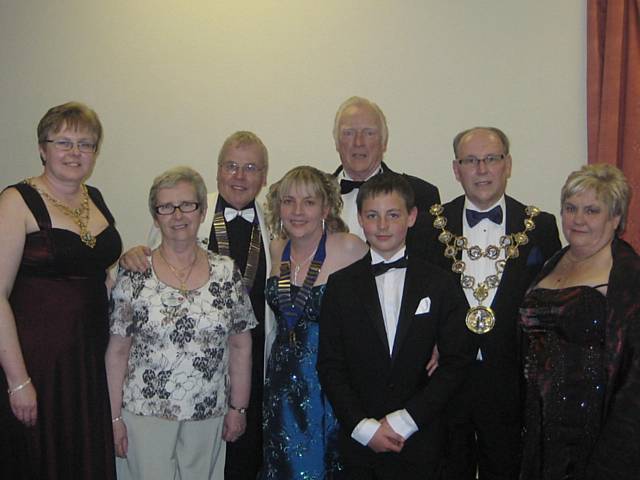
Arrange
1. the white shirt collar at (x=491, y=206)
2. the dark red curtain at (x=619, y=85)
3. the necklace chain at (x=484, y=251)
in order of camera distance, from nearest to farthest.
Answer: the necklace chain at (x=484, y=251)
the white shirt collar at (x=491, y=206)
the dark red curtain at (x=619, y=85)

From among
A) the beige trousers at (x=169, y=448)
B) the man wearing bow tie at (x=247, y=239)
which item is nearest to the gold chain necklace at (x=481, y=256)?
the man wearing bow tie at (x=247, y=239)

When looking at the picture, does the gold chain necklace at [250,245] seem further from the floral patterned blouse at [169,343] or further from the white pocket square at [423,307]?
the white pocket square at [423,307]

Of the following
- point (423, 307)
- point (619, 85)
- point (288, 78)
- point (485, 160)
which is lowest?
point (423, 307)

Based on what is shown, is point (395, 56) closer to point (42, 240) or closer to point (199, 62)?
point (199, 62)

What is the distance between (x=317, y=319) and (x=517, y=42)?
2389mm

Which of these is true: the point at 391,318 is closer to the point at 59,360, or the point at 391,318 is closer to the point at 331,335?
the point at 331,335

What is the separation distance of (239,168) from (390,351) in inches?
46.8

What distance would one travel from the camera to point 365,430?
251 cm

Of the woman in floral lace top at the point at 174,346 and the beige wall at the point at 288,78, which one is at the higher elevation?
the beige wall at the point at 288,78

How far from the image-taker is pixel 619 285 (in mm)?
2494

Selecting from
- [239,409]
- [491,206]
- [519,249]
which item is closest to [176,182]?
[239,409]

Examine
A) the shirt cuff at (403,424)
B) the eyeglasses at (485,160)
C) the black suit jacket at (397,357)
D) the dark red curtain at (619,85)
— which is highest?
the dark red curtain at (619,85)

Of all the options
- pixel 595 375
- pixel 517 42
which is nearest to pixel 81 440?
pixel 595 375

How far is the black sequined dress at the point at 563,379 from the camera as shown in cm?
250
